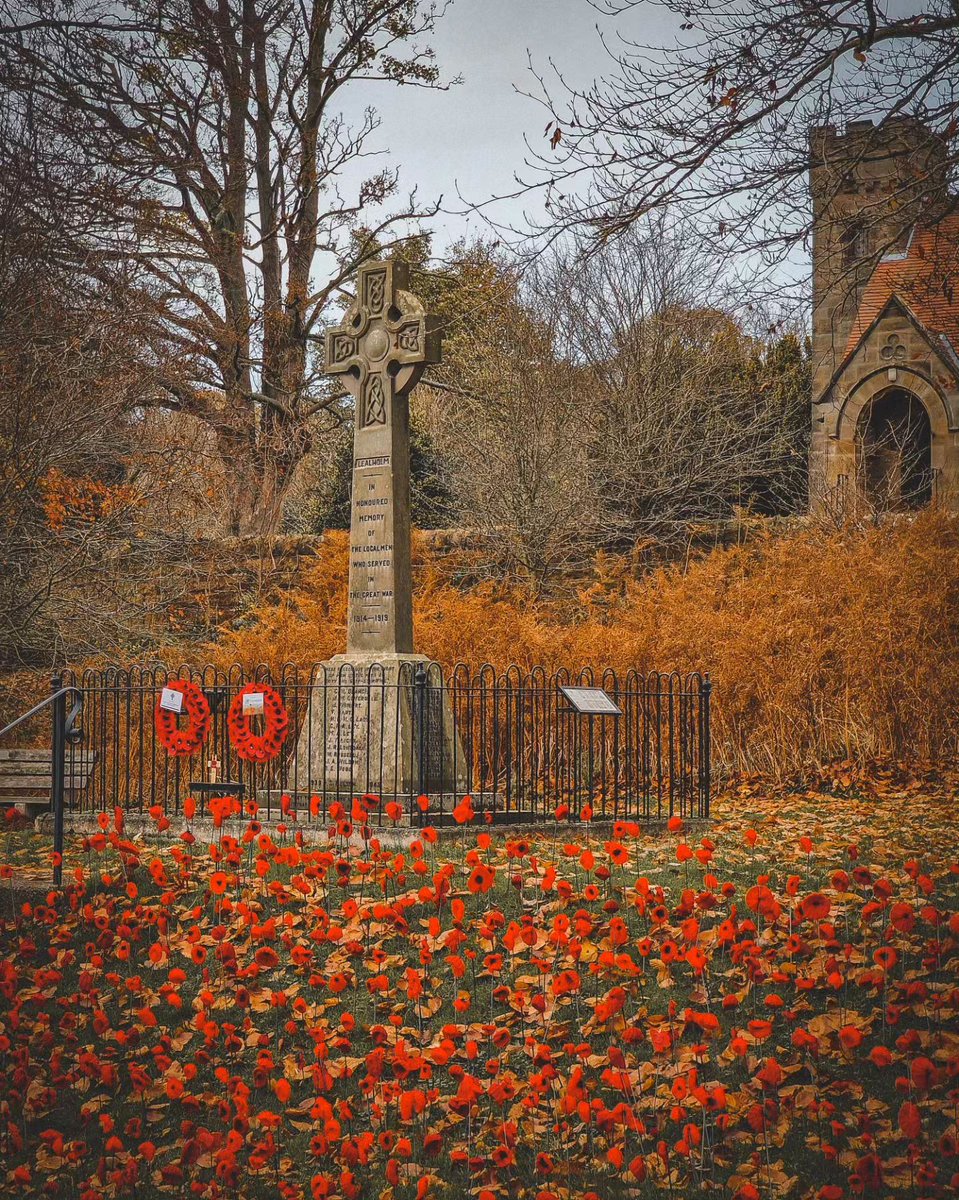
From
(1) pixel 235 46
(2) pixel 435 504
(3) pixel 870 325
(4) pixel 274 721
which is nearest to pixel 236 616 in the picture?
(2) pixel 435 504

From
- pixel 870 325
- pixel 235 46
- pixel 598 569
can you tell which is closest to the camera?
pixel 598 569

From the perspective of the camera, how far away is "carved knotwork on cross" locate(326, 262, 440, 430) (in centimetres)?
1023

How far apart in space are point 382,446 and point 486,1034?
6.44 meters

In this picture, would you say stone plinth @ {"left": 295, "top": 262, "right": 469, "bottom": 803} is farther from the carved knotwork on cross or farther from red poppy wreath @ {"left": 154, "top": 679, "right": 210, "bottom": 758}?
red poppy wreath @ {"left": 154, "top": 679, "right": 210, "bottom": 758}

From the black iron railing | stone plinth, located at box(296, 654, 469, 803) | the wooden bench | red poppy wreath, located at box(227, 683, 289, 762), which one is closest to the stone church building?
the black iron railing

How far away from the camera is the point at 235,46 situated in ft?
68.6

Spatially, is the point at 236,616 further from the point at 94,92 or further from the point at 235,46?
the point at 235,46

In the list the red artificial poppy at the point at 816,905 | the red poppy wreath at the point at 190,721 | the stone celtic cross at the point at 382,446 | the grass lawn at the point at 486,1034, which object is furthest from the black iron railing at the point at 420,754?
the red artificial poppy at the point at 816,905

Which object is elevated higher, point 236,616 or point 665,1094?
point 236,616

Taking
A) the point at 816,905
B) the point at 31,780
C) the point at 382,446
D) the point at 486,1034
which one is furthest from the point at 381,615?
the point at 816,905

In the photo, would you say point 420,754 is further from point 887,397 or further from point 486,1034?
point 887,397

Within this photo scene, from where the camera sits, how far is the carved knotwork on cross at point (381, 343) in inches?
403

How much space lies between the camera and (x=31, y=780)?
455 inches

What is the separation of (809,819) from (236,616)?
10.7 meters
